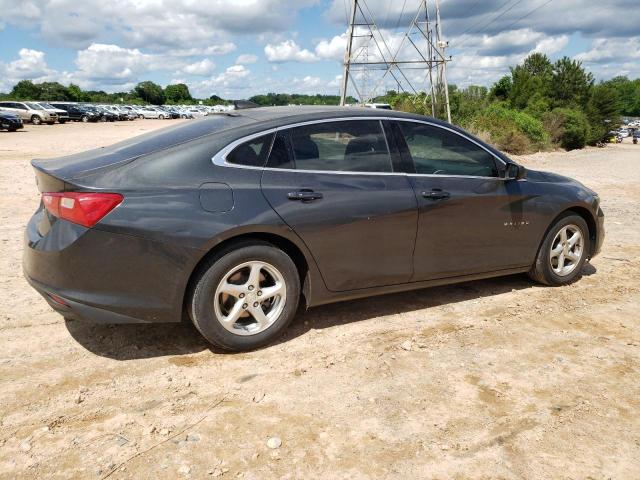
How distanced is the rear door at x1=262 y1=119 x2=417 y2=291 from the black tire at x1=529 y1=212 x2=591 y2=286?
5.22ft

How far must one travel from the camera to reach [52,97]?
103375 millimetres

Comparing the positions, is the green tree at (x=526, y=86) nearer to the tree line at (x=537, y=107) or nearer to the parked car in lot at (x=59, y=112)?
the tree line at (x=537, y=107)

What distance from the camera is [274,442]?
279cm

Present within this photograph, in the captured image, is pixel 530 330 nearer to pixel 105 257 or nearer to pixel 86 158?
pixel 105 257

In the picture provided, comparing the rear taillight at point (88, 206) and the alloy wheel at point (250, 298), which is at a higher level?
A: the rear taillight at point (88, 206)

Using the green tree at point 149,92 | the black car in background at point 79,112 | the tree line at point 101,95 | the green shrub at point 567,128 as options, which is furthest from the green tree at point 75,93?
the green shrub at point 567,128

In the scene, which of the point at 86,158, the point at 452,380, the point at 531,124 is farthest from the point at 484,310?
the point at 531,124

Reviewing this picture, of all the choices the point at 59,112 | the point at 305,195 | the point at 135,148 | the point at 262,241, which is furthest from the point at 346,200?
the point at 59,112

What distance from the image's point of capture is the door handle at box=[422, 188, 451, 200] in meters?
4.34

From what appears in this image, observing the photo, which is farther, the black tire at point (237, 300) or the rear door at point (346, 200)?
the rear door at point (346, 200)

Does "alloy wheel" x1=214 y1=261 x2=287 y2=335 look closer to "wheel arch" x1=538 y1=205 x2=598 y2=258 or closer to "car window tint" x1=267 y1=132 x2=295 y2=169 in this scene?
"car window tint" x1=267 y1=132 x2=295 y2=169

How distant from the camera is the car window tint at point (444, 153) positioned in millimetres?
4445

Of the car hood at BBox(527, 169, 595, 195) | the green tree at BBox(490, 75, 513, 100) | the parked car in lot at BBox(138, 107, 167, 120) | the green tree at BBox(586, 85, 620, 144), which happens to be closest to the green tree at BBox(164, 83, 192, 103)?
the parked car in lot at BBox(138, 107, 167, 120)

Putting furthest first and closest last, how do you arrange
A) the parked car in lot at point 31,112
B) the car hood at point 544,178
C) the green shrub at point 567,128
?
1. the parked car in lot at point 31,112
2. the green shrub at point 567,128
3. the car hood at point 544,178
